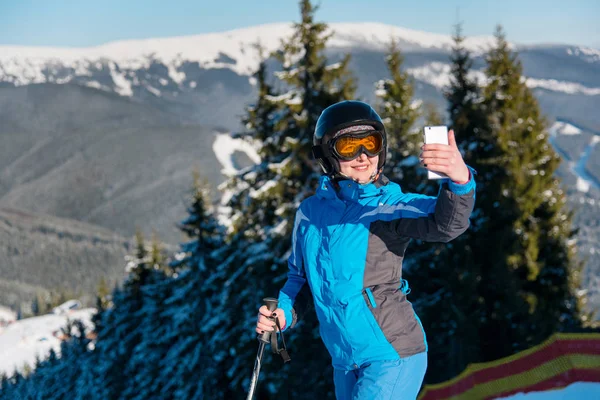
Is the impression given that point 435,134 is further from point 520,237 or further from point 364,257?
point 520,237

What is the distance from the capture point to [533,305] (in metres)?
17.8

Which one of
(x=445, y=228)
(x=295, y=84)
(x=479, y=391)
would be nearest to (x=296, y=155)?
(x=295, y=84)

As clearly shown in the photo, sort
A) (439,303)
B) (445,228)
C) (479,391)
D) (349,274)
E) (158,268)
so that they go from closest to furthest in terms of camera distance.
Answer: (445,228), (349,274), (479,391), (439,303), (158,268)

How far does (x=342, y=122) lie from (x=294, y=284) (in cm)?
110

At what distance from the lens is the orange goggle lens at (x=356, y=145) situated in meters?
3.54

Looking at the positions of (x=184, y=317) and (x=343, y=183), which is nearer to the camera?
(x=343, y=183)

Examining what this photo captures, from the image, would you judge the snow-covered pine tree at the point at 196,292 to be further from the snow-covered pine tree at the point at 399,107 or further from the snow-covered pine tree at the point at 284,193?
the snow-covered pine tree at the point at 399,107

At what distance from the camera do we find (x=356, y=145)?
11.7ft

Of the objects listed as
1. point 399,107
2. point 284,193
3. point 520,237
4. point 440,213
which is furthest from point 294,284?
point 399,107

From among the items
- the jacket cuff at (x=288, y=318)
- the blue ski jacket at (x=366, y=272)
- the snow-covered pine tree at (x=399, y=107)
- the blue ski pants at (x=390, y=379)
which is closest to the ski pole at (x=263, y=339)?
the jacket cuff at (x=288, y=318)

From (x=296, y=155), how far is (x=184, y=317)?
966 centimetres

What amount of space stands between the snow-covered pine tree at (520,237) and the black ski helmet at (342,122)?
563 inches

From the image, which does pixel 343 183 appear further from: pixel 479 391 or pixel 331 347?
pixel 479 391

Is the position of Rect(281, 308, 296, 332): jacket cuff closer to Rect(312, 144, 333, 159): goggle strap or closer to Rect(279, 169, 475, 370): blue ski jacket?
Rect(279, 169, 475, 370): blue ski jacket
